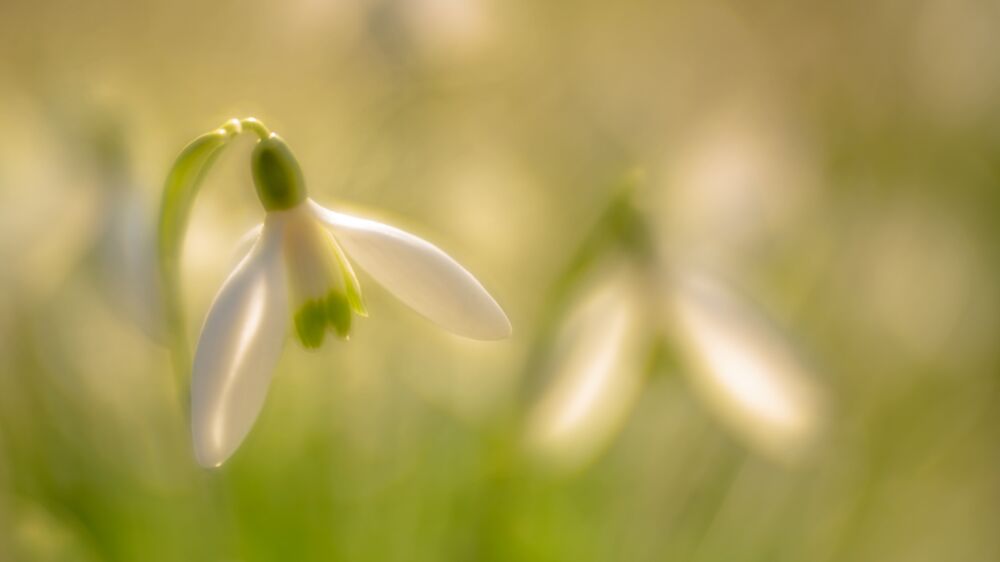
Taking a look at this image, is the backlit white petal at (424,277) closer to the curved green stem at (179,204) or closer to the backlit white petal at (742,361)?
the curved green stem at (179,204)

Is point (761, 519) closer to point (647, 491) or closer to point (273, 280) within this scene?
point (647, 491)

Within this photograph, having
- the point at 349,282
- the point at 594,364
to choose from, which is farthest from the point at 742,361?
the point at 349,282

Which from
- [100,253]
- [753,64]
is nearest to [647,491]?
[100,253]

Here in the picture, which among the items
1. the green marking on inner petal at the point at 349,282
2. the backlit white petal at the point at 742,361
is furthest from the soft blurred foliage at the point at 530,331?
the green marking on inner petal at the point at 349,282

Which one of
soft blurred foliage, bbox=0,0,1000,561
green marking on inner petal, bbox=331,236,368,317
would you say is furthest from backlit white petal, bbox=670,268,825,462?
green marking on inner petal, bbox=331,236,368,317

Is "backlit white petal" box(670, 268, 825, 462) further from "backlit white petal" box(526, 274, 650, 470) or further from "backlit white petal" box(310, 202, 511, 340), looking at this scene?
"backlit white petal" box(310, 202, 511, 340)

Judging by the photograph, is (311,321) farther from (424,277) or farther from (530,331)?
(530,331)
